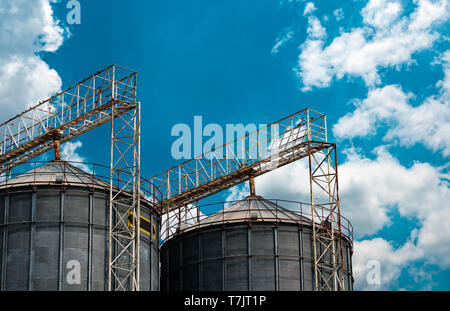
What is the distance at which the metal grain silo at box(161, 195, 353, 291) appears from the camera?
4831cm

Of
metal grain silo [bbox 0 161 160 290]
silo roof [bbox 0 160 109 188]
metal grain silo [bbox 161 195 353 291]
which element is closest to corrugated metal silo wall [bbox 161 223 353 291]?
metal grain silo [bbox 161 195 353 291]

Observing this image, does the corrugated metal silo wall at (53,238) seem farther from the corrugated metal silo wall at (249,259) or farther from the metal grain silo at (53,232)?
the corrugated metal silo wall at (249,259)

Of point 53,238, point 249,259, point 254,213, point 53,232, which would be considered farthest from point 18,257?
point 254,213

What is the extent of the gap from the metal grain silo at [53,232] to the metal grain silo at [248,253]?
601 cm

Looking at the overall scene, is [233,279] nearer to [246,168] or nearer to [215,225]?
[215,225]

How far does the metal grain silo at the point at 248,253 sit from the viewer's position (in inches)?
1902

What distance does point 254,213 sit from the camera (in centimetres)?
5041

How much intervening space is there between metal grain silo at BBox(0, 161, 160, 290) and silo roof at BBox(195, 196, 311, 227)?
821 centimetres

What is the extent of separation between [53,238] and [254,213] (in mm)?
13943

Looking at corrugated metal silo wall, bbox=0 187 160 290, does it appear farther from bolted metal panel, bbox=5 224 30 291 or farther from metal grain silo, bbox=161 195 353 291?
metal grain silo, bbox=161 195 353 291

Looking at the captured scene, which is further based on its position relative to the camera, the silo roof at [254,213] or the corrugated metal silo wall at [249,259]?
the silo roof at [254,213]

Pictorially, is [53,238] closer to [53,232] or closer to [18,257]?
[53,232]

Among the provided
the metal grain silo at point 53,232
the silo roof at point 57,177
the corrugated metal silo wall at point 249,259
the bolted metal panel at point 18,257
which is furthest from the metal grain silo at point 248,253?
the bolted metal panel at point 18,257

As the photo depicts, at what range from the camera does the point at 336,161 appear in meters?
52.9
